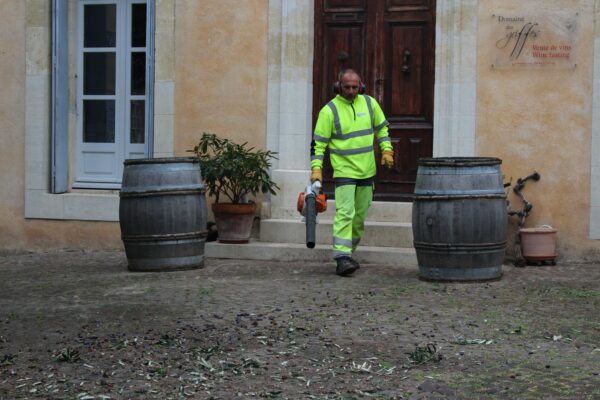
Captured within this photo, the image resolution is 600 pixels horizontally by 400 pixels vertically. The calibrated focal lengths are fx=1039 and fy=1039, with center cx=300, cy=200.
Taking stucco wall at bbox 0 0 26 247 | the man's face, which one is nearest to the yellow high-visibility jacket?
the man's face

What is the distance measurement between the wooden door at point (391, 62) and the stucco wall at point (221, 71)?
0.59 meters

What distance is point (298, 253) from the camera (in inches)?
383

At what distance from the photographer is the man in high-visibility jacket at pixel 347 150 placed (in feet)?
28.8

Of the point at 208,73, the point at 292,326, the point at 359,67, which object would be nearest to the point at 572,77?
the point at 359,67

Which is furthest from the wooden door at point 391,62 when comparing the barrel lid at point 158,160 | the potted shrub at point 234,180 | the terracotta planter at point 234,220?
the barrel lid at point 158,160

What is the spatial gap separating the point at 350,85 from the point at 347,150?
21.6 inches

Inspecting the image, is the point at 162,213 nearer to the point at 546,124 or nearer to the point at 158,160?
the point at 158,160

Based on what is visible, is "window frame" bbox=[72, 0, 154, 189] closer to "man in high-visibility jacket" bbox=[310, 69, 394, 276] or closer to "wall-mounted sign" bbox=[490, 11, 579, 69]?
"man in high-visibility jacket" bbox=[310, 69, 394, 276]

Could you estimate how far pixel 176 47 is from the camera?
34.8 feet

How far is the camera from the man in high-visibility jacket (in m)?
8.77

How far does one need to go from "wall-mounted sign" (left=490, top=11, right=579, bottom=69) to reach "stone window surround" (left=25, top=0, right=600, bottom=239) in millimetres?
216

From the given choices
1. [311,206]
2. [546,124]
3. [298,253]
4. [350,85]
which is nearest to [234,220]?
[298,253]

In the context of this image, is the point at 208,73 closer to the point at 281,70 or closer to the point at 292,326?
the point at 281,70

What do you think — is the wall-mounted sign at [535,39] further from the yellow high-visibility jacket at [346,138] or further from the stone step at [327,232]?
the stone step at [327,232]
